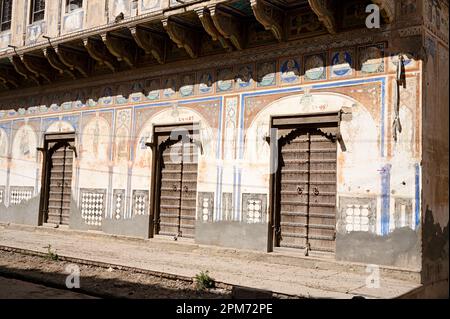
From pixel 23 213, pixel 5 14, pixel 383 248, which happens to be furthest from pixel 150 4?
pixel 23 213

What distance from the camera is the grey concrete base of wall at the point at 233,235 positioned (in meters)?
8.40

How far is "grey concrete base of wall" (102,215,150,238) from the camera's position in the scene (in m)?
10.0

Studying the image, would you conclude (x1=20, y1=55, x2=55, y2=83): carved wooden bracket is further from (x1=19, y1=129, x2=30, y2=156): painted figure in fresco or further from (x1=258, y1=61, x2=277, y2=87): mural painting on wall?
(x1=258, y1=61, x2=277, y2=87): mural painting on wall

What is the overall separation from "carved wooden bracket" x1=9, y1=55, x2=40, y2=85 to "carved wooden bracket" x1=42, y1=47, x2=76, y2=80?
1.13 meters

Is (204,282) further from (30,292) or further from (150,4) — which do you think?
(150,4)

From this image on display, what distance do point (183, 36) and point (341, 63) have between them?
10.2 ft

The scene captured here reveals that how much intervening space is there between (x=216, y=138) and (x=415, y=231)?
3.87 metres

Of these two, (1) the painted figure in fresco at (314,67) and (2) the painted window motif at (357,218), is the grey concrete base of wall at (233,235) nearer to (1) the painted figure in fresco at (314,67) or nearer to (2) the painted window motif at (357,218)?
(2) the painted window motif at (357,218)

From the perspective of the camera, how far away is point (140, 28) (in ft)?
31.3

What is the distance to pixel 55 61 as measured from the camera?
1135 centimetres

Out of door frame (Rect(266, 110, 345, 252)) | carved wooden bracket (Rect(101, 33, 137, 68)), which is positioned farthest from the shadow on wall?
carved wooden bracket (Rect(101, 33, 137, 68))

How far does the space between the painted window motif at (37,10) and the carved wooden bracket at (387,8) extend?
841cm

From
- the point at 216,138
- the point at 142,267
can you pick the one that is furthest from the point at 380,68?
the point at 142,267

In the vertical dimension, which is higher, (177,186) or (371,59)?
(371,59)
